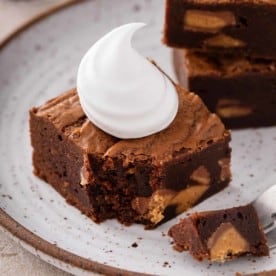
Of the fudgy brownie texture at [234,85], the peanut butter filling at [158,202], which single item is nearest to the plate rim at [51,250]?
the peanut butter filling at [158,202]

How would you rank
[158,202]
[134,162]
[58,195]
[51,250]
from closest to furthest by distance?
[51,250] < [134,162] < [158,202] < [58,195]

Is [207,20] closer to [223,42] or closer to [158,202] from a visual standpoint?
[223,42]

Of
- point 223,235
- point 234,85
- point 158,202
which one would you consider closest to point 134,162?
point 158,202

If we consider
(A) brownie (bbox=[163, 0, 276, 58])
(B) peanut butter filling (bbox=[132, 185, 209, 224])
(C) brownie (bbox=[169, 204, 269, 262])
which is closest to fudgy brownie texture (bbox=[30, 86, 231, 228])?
(B) peanut butter filling (bbox=[132, 185, 209, 224])

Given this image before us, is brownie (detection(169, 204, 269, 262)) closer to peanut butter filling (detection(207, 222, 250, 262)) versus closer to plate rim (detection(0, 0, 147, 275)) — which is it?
peanut butter filling (detection(207, 222, 250, 262))

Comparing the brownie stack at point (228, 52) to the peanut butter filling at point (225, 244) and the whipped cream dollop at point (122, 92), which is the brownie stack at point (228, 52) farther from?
→ the peanut butter filling at point (225, 244)

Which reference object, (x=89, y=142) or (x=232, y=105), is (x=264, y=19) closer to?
(x=232, y=105)

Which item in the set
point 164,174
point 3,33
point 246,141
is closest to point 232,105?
point 246,141

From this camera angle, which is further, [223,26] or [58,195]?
[223,26]
